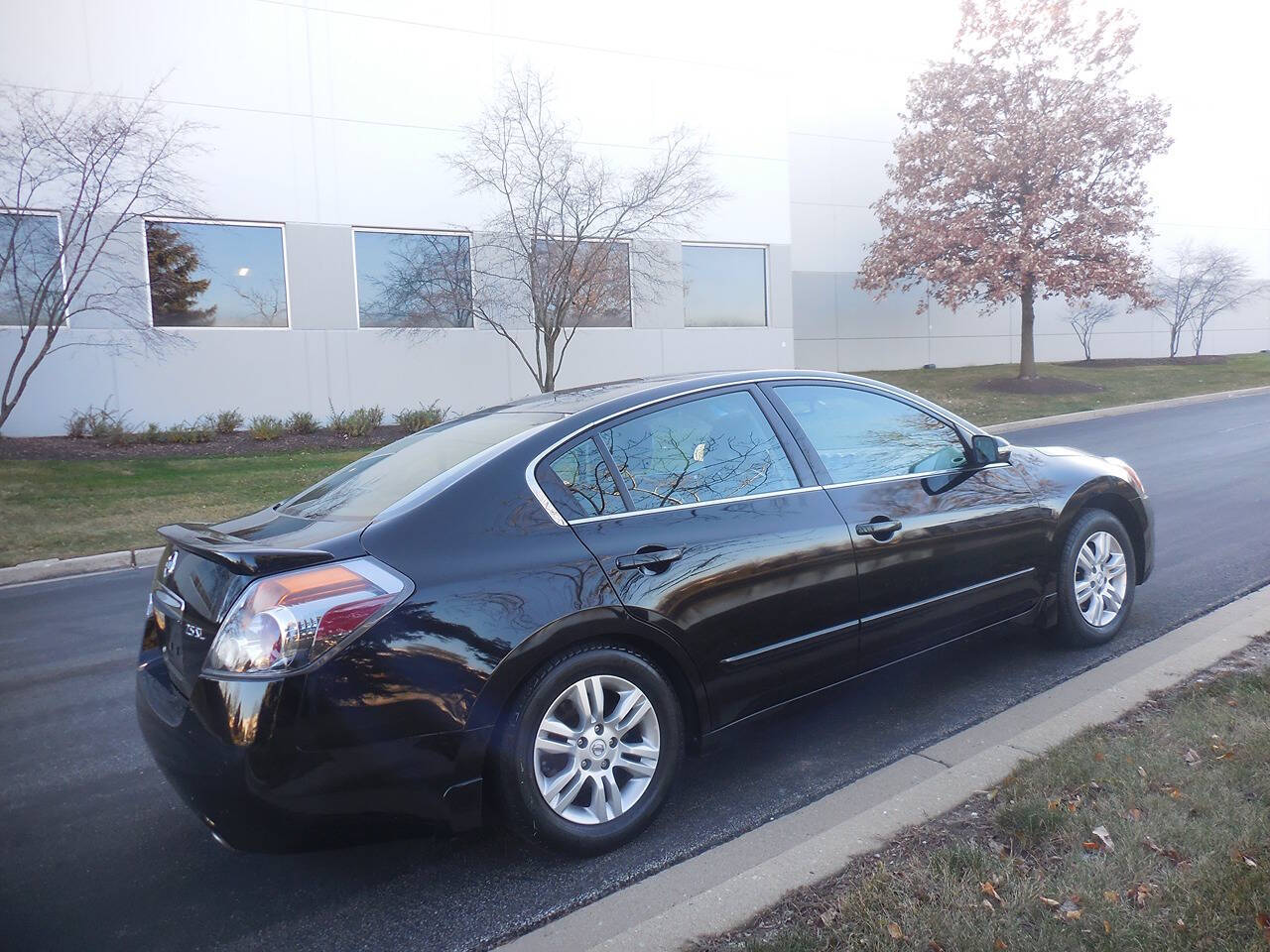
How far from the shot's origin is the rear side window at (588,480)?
3.43m

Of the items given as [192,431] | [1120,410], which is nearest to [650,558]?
[192,431]

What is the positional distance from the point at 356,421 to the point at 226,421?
2.17 m

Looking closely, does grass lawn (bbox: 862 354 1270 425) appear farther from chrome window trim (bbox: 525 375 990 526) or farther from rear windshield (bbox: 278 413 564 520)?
rear windshield (bbox: 278 413 564 520)

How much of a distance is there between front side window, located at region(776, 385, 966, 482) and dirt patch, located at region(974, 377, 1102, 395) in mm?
20809

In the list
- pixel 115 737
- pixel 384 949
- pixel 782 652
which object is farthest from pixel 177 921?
pixel 782 652

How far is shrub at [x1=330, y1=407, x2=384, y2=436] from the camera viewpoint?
54.6 feet

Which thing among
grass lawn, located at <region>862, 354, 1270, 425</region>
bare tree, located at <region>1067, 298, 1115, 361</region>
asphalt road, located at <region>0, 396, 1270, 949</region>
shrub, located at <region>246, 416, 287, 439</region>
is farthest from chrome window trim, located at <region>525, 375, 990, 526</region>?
bare tree, located at <region>1067, 298, 1115, 361</region>

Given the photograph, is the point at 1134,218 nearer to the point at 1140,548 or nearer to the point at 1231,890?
the point at 1140,548

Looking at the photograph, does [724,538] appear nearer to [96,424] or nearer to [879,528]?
[879,528]

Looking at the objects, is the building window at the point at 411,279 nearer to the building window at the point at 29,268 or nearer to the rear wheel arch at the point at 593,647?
the building window at the point at 29,268

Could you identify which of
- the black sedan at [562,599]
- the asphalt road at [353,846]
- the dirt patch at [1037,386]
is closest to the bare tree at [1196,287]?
the dirt patch at [1037,386]

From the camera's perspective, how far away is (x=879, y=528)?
4020 millimetres

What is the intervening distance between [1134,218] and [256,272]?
2027 centimetres

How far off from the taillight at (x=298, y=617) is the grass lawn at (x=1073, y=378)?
1825cm
